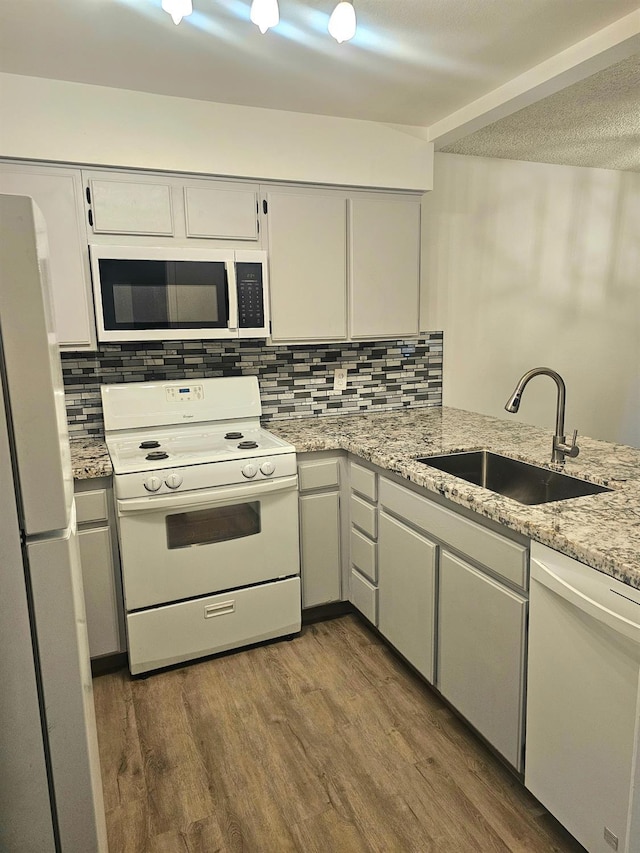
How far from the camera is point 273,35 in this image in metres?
1.90

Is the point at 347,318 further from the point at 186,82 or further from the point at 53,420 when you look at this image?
the point at 53,420

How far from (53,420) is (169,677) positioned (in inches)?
71.3

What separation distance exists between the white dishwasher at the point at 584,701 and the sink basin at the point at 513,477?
0.59m

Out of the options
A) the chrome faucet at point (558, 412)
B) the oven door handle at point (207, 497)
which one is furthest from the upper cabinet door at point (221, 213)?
the chrome faucet at point (558, 412)

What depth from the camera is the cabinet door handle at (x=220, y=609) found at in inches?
94.0

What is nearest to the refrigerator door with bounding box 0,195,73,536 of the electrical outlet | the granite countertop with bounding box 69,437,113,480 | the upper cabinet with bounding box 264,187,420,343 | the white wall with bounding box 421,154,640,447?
the granite countertop with bounding box 69,437,113,480

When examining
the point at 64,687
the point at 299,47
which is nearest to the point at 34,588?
the point at 64,687

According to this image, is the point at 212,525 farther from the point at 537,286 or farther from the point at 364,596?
the point at 537,286

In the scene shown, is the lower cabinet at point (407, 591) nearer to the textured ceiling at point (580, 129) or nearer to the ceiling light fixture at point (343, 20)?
the ceiling light fixture at point (343, 20)

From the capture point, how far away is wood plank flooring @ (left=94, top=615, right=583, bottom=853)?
1.60 meters

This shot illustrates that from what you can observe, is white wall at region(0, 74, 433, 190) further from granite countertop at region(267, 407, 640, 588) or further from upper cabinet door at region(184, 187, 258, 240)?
granite countertop at region(267, 407, 640, 588)

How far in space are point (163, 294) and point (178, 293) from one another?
6 cm

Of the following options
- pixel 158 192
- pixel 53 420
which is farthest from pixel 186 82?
pixel 53 420

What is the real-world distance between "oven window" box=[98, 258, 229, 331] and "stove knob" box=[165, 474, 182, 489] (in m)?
0.67
